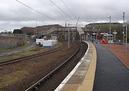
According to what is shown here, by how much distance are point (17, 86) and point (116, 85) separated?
5.50 meters

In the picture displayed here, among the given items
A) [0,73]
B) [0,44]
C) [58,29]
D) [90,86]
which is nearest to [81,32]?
[58,29]

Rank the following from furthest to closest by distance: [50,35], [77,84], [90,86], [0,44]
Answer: [50,35], [0,44], [77,84], [90,86]

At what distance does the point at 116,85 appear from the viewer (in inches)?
647

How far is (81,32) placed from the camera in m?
161

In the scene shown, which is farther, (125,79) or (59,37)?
(59,37)

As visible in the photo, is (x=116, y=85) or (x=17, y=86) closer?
(x=116, y=85)

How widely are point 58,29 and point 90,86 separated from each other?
481 ft

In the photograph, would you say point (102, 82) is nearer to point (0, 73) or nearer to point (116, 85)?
point (116, 85)

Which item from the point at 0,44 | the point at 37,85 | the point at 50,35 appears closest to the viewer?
the point at 37,85

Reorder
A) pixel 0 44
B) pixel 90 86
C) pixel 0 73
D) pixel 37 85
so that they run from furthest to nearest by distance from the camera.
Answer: pixel 0 44 → pixel 0 73 → pixel 37 85 → pixel 90 86

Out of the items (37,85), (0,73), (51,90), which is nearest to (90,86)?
(51,90)

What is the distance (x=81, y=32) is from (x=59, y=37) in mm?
10800

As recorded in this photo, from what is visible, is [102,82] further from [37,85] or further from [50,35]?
[50,35]

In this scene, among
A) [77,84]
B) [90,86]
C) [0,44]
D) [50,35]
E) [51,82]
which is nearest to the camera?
[90,86]
